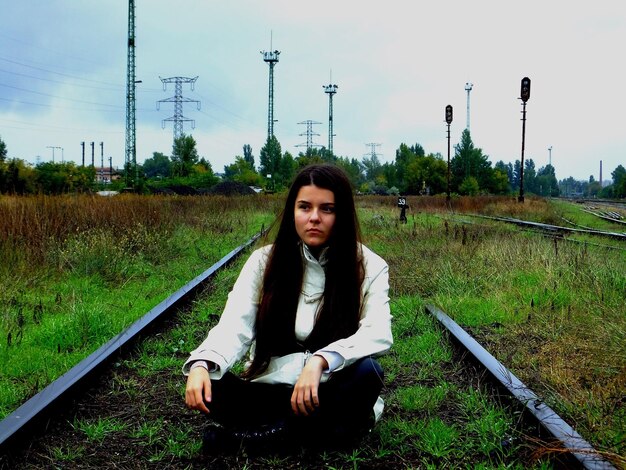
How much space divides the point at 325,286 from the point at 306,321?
0.16 metres

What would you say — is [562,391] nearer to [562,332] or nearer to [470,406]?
[470,406]

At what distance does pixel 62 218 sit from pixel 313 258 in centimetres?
679

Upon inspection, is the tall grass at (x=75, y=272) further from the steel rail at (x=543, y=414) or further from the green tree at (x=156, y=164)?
the green tree at (x=156, y=164)

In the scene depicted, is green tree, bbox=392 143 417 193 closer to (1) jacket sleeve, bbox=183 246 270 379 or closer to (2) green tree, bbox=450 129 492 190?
(2) green tree, bbox=450 129 492 190

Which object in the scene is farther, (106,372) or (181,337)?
(181,337)

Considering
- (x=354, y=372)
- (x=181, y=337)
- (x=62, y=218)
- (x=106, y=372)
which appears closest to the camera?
(x=354, y=372)

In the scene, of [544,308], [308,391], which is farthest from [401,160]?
[308,391]

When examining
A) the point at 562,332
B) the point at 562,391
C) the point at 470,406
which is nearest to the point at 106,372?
the point at 470,406

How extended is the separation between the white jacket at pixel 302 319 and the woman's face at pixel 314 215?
8cm

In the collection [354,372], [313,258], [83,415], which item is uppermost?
[313,258]

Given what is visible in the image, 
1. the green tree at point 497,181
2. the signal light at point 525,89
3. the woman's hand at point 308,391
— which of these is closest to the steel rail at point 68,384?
the woman's hand at point 308,391

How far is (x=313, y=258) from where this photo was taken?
8.68 feet

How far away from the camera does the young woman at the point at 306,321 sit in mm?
2527

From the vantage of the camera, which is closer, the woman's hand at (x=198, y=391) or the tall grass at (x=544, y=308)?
the woman's hand at (x=198, y=391)
